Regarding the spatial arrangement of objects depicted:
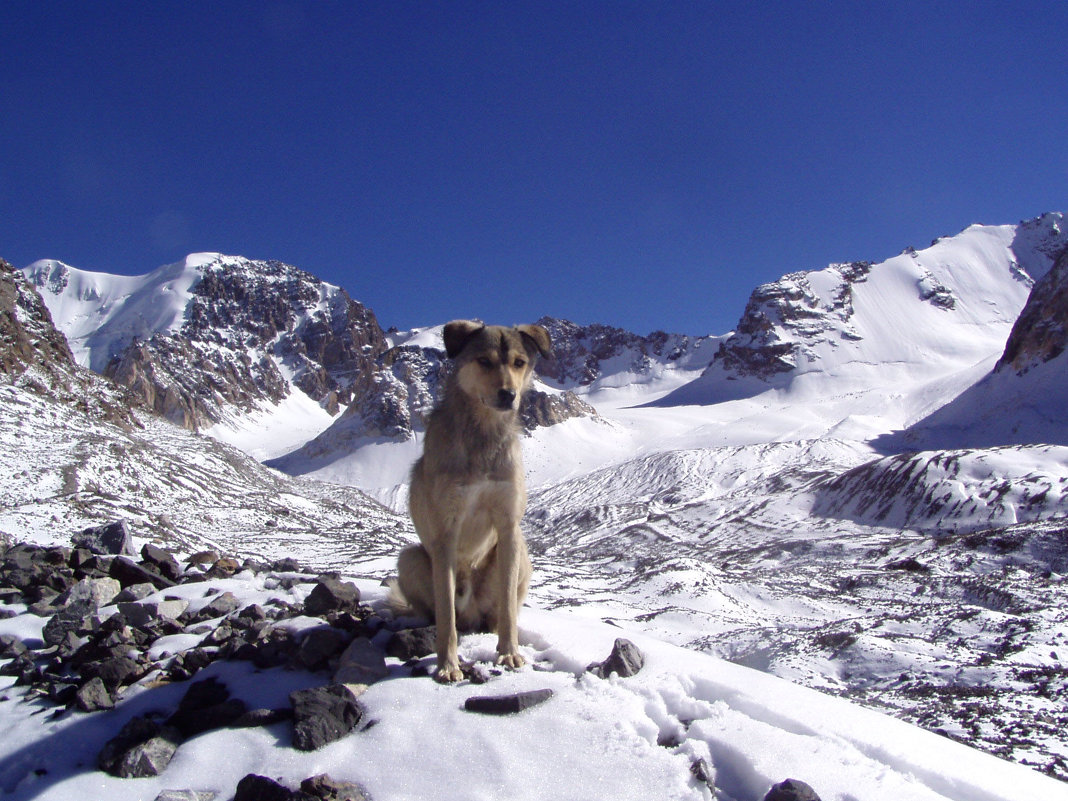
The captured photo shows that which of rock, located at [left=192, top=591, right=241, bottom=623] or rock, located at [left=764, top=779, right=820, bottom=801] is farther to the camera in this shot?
rock, located at [left=192, top=591, right=241, bottom=623]

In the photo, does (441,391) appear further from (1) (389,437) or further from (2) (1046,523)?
(1) (389,437)

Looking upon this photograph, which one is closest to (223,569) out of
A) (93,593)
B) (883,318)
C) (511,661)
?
(93,593)

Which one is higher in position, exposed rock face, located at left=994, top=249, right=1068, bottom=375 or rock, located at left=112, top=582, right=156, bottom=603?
exposed rock face, located at left=994, top=249, right=1068, bottom=375

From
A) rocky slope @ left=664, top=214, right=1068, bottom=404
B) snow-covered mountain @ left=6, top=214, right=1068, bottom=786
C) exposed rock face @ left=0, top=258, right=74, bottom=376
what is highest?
rocky slope @ left=664, top=214, right=1068, bottom=404

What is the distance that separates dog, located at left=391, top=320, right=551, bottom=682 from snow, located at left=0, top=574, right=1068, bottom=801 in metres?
0.57

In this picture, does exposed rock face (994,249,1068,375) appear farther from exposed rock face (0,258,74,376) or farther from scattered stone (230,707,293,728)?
exposed rock face (0,258,74,376)

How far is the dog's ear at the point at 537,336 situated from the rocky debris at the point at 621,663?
6.85 ft

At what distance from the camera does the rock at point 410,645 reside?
4730 millimetres

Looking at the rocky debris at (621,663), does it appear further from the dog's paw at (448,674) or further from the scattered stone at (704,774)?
the scattered stone at (704,774)

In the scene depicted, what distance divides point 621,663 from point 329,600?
271cm

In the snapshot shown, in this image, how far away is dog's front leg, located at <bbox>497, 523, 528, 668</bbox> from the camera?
462cm

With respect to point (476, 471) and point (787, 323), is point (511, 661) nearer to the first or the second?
point (476, 471)

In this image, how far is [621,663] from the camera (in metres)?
4.34

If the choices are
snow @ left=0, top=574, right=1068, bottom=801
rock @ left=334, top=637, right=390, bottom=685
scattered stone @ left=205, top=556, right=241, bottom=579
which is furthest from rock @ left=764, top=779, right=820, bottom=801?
scattered stone @ left=205, top=556, right=241, bottom=579
